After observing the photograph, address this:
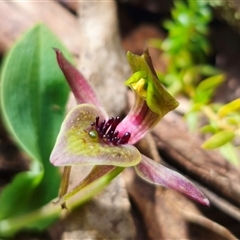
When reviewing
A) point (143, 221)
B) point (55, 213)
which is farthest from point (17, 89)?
point (143, 221)

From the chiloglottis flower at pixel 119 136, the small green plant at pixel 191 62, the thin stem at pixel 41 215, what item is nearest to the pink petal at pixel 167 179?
the chiloglottis flower at pixel 119 136

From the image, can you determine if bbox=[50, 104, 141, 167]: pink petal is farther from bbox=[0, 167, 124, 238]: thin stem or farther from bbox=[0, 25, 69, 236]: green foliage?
bbox=[0, 25, 69, 236]: green foliage

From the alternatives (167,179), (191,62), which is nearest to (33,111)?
(167,179)

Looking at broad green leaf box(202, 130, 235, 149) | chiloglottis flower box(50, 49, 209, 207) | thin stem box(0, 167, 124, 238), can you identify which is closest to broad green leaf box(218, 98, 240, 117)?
broad green leaf box(202, 130, 235, 149)

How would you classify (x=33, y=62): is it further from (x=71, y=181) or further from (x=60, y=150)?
(x=60, y=150)

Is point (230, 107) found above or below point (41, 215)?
above

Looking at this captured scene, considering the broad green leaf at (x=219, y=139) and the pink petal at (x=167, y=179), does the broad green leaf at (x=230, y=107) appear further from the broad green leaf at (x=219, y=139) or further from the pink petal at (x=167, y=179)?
the pink petal at (x=167, y=179)

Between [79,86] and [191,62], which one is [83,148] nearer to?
[79,86]
